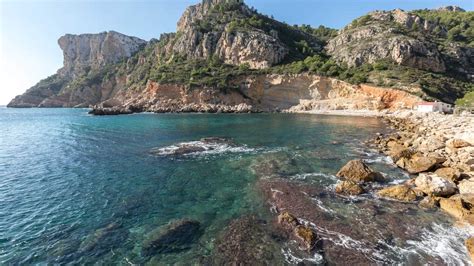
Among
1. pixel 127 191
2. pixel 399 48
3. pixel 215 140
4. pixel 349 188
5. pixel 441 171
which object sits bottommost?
pixel 127 191

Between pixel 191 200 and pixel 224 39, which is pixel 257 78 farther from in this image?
pixel 191 200

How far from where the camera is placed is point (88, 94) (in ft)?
496

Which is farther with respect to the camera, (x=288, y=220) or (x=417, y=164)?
(x=417, y=164)

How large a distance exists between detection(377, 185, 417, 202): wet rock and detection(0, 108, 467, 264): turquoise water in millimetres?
2313

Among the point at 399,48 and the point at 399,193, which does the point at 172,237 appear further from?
the point at 399,48

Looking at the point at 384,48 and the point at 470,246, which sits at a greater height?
the point at 384,48

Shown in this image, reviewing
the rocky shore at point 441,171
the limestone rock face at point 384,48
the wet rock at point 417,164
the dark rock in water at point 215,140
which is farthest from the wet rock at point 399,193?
the limestone rock face at point 384,48

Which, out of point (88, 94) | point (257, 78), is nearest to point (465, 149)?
point (257, 78)

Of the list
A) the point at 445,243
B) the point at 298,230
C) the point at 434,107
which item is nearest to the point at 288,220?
the point at 298,230

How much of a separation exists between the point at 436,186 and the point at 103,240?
61.9ft

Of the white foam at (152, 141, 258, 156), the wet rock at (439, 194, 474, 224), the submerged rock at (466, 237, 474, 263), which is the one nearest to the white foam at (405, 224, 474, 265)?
the submerged rock at (466, 237, 474, 263)

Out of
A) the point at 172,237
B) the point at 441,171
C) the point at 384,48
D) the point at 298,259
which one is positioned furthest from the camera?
the point at 384,48

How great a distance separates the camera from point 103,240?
11.8 meters

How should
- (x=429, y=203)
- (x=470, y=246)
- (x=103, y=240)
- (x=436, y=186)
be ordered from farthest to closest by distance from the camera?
(x=436, y=186)
(x=429, y=203)
(x=103, y=240)
(x=470, y=246)
